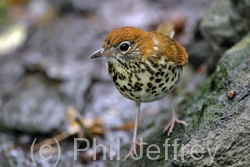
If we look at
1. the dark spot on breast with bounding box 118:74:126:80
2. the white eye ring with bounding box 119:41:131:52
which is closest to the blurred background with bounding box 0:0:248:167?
the dark spot on breast with bounding box 118:74:126:80

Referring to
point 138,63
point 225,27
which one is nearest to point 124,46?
point 138,63

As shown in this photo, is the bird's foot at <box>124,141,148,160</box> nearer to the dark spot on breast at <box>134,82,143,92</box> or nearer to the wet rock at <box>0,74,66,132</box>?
the dark spot on breast at <box>134,82,143,92</box>

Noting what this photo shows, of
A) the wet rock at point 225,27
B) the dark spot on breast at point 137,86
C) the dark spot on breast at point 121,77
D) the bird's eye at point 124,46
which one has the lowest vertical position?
the dark spot on breast at point 137,86

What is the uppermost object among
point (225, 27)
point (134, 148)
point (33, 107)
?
point (225, 27)

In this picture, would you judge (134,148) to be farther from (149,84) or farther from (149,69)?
(149,69)

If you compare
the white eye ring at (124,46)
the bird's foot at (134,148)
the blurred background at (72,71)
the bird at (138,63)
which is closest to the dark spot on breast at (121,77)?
the bird at (138,63)

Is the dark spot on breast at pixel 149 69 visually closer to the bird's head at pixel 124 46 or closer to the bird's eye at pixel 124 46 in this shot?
the bird's head at pixel 124 46
